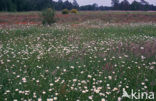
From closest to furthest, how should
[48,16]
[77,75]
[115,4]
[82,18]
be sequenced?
[77,75] < [48,16] < [82,18] < [115,4]

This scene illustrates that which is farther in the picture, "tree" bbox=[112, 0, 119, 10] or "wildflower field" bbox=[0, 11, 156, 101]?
"tree" bbox=[112, 0, 119, 10]

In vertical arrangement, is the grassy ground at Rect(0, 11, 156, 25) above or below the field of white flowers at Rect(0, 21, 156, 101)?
above

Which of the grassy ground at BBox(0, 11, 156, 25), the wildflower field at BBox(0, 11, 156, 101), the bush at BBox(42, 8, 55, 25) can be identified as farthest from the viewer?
the grassy ground at BBox(0, 11, 156, 25)

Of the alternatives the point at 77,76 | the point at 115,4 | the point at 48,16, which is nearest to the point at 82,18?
the point at 115,4

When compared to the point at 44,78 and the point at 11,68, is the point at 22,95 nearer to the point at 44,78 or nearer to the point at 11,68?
the point at 44,78

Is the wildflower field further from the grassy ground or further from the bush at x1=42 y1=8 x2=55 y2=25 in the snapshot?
the grassy ground

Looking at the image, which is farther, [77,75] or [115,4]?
[115,4]

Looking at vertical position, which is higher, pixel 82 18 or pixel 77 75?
pixel 82 18

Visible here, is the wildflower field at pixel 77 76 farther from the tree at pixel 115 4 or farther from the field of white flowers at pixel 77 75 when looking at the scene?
the tree at pixel 115 4

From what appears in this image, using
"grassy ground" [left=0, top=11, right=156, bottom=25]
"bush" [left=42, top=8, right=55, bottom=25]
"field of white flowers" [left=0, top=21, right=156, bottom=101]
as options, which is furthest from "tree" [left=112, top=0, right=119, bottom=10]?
"field of white flowers" [left=0, top=21, right=156, bottom=101]

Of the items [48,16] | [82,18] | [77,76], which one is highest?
[48,16]

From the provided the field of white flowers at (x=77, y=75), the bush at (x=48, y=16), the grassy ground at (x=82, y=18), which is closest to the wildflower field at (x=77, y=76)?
the field of white flowers at (x=77, y=75)

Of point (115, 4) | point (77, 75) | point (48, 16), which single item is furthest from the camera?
point (115, 4)

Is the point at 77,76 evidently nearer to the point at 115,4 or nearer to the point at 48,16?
the point at 48,16
